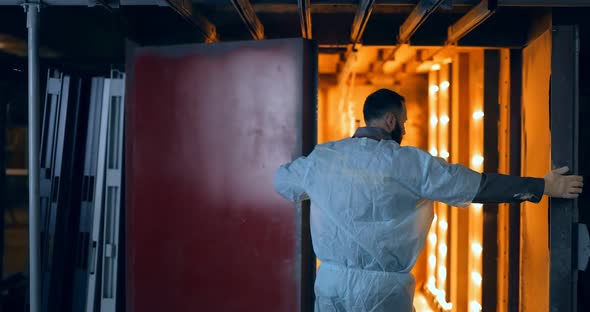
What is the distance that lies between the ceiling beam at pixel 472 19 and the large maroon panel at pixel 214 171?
72 cm

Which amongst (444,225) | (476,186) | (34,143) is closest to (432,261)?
(444,225)

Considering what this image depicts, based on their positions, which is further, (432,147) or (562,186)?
(432,147)

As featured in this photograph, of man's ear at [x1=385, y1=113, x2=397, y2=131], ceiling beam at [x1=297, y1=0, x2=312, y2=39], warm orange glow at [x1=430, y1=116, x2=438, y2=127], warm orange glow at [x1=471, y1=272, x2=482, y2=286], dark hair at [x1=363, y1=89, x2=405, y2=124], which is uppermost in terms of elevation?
ceiling beam at [x1=297, y1=0, x2=312, y2=39]

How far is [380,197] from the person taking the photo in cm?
202

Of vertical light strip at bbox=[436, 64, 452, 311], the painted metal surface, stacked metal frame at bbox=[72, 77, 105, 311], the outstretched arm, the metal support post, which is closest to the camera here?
the outstretched arm

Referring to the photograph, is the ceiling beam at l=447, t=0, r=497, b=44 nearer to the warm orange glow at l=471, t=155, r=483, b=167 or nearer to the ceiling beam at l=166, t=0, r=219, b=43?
the warm orange glow at l=471, t=155, r=483, b=167

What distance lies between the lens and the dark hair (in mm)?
2152

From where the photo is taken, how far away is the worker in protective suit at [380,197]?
2.01 m

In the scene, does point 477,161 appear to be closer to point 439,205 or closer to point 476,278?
point 476,278

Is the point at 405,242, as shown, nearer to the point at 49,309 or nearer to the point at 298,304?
the point at 298,304

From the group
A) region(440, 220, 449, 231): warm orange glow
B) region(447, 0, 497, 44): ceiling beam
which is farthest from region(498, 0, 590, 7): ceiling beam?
region(440, 220, 449, 231): warm orange glow

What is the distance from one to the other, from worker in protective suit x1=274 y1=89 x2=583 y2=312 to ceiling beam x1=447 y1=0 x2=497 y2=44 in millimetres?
500

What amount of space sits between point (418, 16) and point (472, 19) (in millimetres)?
245

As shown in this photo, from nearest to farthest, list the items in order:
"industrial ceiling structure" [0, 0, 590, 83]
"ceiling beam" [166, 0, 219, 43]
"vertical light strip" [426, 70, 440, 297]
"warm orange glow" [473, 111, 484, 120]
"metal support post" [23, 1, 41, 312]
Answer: "ceiling beam" [166, 0, 219, 43], "metal support post" [23, 1, 41, 312], "industrial ceiling structure" [0, 0, 590, 83], "warm orange glow" [473, 111, 484, 120], "vertical light strip" [426, 70, 440, 297]
